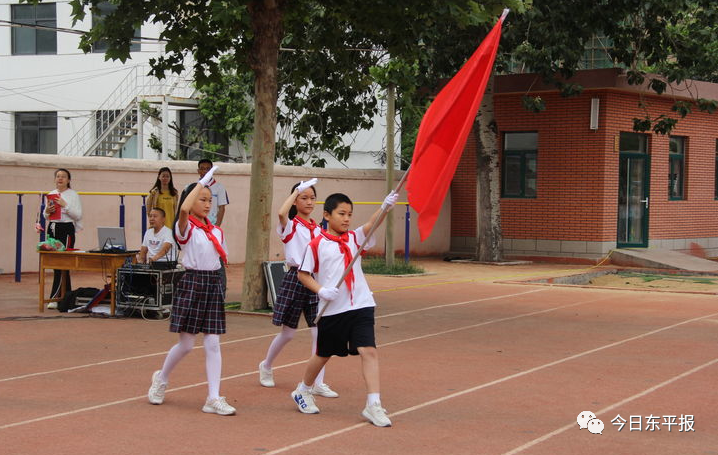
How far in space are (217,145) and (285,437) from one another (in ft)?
94.3

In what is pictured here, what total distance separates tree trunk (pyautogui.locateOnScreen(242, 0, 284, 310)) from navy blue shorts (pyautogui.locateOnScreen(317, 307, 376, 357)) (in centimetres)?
623

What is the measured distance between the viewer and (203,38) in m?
14.3

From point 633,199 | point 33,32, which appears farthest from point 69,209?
point 33,32

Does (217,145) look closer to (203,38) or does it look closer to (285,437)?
(203,38)

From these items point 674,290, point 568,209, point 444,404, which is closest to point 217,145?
point 568,209

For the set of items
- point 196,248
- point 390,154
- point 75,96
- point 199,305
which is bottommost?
point 199,305

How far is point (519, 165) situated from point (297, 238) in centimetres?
1775

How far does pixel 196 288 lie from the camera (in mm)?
7961

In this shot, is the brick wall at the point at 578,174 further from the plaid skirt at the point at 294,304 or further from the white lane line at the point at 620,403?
the plaid skirt at the point at 294,304

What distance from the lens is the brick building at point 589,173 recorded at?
80.4 ft

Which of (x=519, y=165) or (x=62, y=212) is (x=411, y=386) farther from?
(x=519, y=165)

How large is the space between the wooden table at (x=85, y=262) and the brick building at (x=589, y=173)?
45.7 feet

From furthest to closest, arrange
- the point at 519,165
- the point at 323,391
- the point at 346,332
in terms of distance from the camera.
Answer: the point at 519,165, the point at 323,391, the point at 346,332

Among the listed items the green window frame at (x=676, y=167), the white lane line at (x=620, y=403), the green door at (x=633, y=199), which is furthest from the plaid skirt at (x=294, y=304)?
the green window frame at (x=676, y=167)
